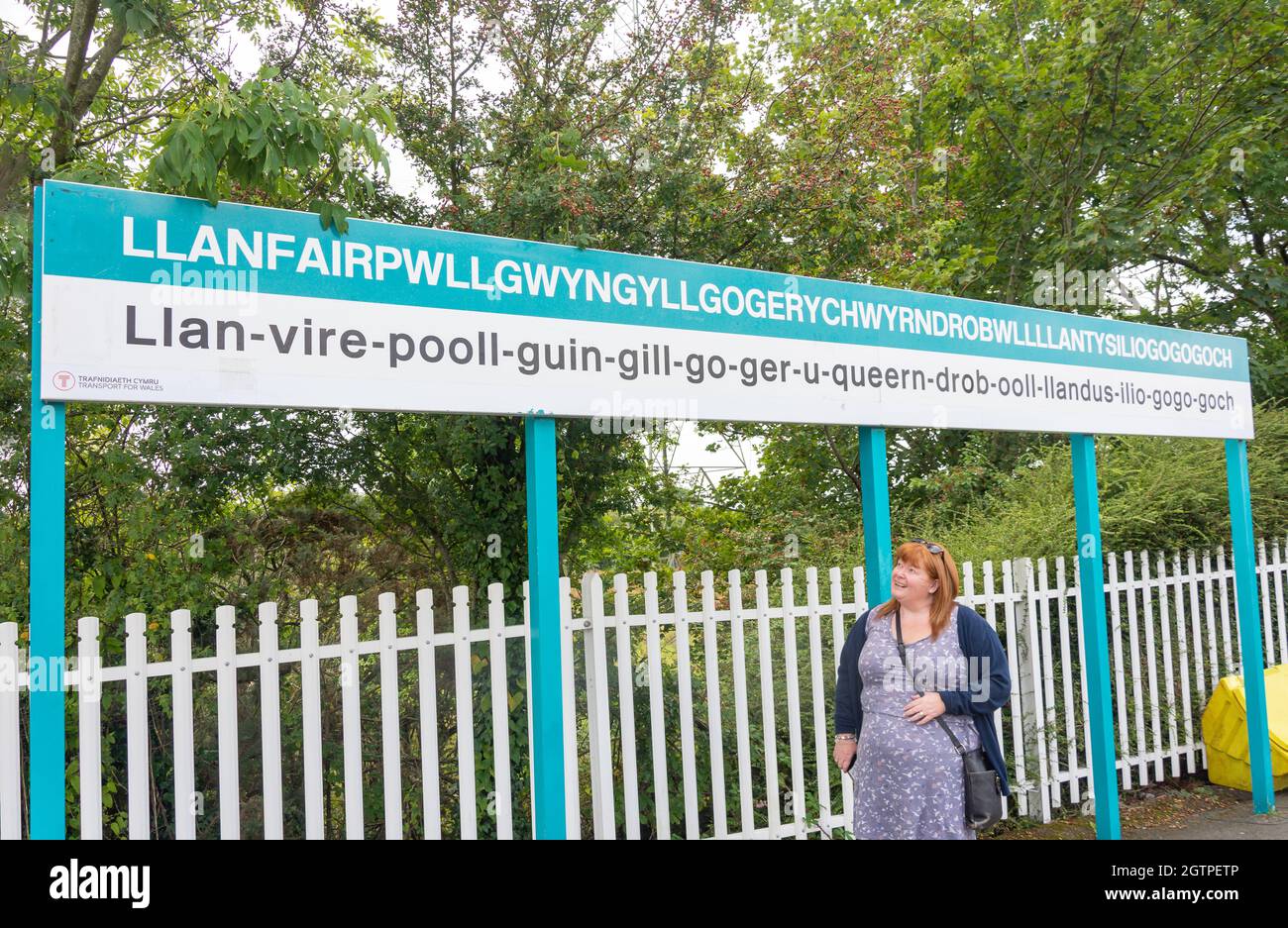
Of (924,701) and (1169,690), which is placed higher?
(924,701)

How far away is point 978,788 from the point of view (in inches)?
138

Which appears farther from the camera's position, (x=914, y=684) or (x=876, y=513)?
(x=876, y=513)

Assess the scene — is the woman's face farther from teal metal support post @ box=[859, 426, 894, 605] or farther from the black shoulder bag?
teal metal support post @ box=[859, 426, 894, 605]

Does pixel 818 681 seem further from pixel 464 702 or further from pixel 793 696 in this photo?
pixel 464 702

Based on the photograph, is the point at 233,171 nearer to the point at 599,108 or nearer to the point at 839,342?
the point at 839,342

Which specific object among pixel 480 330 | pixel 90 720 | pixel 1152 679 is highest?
pixel 480 330

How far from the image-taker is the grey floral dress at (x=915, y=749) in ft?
11.6

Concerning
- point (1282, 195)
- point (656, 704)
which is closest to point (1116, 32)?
point (1282, 195)

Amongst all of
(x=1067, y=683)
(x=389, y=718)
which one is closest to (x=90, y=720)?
(x=389, y=718)

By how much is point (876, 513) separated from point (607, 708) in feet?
4.77

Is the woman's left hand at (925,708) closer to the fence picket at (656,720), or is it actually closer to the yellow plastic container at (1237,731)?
the fence picket at (656,720)

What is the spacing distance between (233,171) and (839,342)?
7.89 ft

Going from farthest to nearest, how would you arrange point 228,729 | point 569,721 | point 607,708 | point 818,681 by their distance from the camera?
point 818,681 → point 607,708 → point 569,721 → point 228,729

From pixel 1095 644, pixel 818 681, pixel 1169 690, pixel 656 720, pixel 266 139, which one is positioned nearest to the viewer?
pixel 266 139
